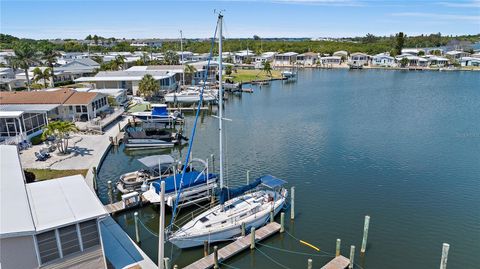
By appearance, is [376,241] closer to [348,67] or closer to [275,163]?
[275,163]

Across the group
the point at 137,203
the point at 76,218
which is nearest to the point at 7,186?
the point at 76,218

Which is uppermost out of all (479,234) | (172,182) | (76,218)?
(76,218)

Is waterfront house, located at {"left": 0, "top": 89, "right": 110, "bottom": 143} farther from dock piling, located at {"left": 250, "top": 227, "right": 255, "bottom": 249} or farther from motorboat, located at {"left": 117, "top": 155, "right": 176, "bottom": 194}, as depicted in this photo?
dock piling, located at {"left": 250, "top": 227, "right": 255, "bottom": 249}

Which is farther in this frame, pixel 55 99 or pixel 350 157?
pixel 55 99

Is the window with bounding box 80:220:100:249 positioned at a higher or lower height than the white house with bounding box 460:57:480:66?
lower

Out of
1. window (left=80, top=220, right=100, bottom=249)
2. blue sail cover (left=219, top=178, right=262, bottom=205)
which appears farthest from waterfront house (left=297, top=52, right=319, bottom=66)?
window (left=80, top=220, right=100, bottom=249)

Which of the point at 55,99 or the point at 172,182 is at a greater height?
the point at 55,99

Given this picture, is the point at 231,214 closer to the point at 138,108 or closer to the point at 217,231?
the point at 217,231

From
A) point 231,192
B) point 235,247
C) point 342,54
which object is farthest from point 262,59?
point 235,247
